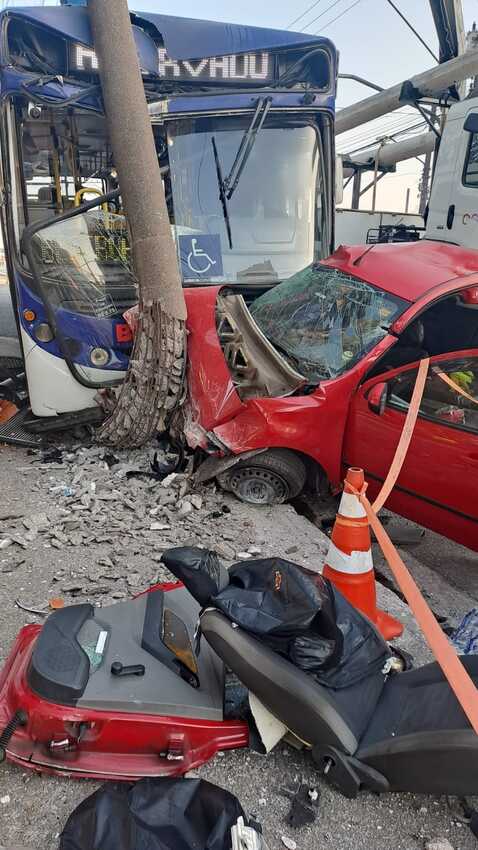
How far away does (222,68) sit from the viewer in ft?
14.6

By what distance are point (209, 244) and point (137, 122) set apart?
1094 millimetres

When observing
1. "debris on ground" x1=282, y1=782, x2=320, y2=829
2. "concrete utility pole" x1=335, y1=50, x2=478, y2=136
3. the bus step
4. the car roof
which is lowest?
"debris on ground" x1=282, y1=782, x2=320, y2=829

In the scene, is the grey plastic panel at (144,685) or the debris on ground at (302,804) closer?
the debris on ground at (302,804)

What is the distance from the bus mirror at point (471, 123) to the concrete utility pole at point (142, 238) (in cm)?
614

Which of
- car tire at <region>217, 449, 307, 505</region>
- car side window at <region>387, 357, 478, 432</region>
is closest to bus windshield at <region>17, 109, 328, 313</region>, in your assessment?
car tire at <region>217, 449, 307, 505</region>

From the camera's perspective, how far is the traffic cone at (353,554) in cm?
268

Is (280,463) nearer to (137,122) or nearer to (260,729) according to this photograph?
(260,729)

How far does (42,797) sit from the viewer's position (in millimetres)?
1889

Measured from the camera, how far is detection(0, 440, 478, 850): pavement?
1.82 m

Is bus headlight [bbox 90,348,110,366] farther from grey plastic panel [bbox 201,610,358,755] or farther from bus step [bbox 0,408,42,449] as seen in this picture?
grey plastic panel [bbox 201,610,358,755]

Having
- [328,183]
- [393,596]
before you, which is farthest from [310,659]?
[328,183]

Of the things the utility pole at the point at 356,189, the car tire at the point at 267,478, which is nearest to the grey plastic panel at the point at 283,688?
the car tire at the point at 267,478

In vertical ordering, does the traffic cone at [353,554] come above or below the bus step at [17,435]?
above

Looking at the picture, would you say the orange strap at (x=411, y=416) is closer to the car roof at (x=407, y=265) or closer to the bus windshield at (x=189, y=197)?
the car roof at (x=407, y=265)
